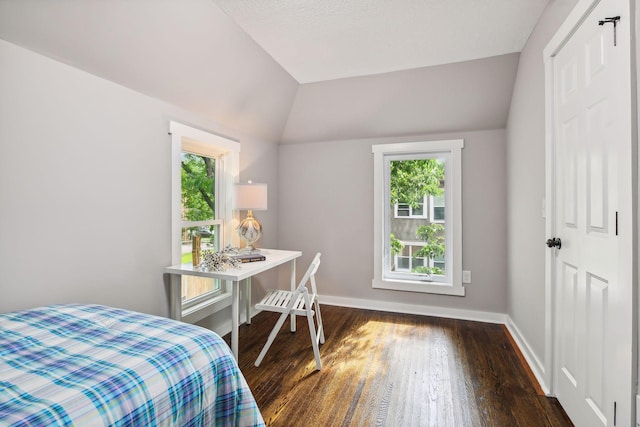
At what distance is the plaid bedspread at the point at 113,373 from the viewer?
2.64 ft

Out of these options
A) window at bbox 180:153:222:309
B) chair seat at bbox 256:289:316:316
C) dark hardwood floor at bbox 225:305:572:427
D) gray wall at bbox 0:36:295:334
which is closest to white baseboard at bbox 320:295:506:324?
dark hardwood floor at bbox 225:305:572:427

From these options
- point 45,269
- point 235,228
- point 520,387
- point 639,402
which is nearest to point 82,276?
point 45,269

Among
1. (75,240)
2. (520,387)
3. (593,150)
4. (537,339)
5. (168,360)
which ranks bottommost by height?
(520,387)

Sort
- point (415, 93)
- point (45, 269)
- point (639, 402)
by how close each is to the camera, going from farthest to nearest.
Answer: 1. point (415, 93)
2. point (45, 269)
3. point (639, 402)

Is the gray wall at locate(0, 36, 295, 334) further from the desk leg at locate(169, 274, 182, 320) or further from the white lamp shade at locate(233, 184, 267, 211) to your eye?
the white lamp shade at locate(233, 184, 267, 211)

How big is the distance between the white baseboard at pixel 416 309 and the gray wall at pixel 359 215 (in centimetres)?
3

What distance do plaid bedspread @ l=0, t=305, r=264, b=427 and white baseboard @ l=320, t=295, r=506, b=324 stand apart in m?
2.49

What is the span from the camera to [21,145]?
1.47m

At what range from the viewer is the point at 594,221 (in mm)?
1449

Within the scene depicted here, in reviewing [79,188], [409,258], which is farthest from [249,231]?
[409,258]

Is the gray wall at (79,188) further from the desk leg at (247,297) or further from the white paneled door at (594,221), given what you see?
the white paneled door at (594,221)

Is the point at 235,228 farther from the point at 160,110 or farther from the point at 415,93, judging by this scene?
the point at 415,93

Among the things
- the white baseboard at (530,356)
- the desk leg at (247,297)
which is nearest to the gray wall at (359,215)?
the white baseboard at (530,356)

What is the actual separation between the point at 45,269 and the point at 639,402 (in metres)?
2.55
